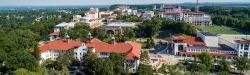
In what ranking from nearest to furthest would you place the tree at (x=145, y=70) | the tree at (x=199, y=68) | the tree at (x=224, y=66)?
the tree at (x=145, y=70) → the tree at (x=199, y=68) → the tree at (x=224, y=66)

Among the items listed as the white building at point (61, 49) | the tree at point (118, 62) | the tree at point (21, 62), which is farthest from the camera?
the white building at point (61, 49)

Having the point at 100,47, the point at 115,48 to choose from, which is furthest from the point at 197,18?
the point at 100,47

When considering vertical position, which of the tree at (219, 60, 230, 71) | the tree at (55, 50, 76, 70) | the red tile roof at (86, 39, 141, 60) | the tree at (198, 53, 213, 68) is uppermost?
the red tile roof at (86, 39, 141, 60)

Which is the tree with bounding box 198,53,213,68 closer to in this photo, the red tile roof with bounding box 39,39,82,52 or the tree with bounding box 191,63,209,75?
the tree with bounding box 191,63,209,75

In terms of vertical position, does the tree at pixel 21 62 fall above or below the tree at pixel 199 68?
above

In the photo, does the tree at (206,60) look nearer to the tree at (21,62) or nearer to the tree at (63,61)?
the tree at (63,61)

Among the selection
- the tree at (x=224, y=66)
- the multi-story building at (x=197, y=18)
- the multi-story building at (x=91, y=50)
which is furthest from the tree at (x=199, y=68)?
the multi-story building at (x=197, y=18)

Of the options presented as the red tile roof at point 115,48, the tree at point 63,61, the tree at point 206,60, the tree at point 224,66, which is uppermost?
the red tile roof at point 115,48

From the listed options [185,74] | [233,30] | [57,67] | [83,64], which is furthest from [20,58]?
[233,30]

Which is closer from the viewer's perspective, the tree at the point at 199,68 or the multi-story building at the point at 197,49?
the tree at the point at 199,68

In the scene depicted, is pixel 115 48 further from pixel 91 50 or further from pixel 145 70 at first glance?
pixel 145 70

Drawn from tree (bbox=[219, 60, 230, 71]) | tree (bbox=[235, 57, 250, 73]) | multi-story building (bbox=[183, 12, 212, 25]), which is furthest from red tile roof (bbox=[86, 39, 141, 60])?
multi-story building (bbox=[183, 12, 212, 25])

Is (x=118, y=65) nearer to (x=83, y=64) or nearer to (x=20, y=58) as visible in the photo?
(x=83, y=64)
